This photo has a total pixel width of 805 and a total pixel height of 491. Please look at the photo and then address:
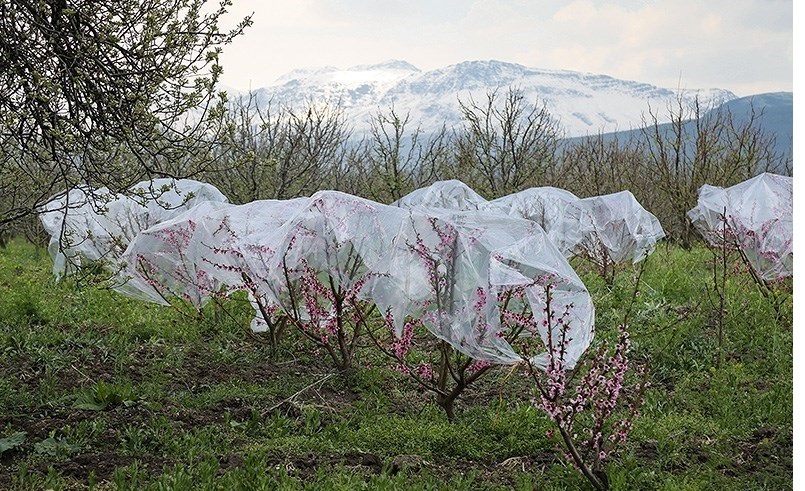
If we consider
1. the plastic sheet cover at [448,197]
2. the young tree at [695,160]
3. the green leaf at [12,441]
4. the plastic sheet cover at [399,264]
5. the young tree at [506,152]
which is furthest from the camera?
the young tree at [506,152]

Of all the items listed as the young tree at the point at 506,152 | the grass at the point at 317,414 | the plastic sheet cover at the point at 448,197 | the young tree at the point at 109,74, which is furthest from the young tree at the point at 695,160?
the young tree at the point at 109,74

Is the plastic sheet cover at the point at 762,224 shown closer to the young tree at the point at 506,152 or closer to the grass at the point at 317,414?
the grass at the point at 317,414

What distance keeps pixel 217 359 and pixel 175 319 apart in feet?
6.24

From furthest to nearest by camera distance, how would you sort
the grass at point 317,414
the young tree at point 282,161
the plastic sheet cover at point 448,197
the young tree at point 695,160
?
the young tree at point 695,160 → the young tree at point 282,161 → the plastic sheet cover at point 448,197 → the grass at point 317,414

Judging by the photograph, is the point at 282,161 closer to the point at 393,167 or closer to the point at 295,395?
the point at 393,167

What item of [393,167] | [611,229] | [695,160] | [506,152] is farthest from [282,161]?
[695,160]

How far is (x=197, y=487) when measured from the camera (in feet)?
12.6

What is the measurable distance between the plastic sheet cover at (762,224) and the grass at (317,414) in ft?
1.91

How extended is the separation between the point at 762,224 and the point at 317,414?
5.52 m

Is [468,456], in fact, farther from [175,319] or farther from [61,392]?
[175,319]

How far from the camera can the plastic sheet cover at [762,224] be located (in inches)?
308

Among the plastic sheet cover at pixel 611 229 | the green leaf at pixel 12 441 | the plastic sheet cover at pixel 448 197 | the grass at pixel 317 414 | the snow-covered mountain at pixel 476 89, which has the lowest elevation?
the grass at pixel 317 414

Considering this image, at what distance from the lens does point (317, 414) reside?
5.39 metres

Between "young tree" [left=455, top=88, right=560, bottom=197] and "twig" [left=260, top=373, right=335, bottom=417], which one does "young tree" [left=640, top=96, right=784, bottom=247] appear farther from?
"twig" [left=260, top=373, right=335, bottom=417]
